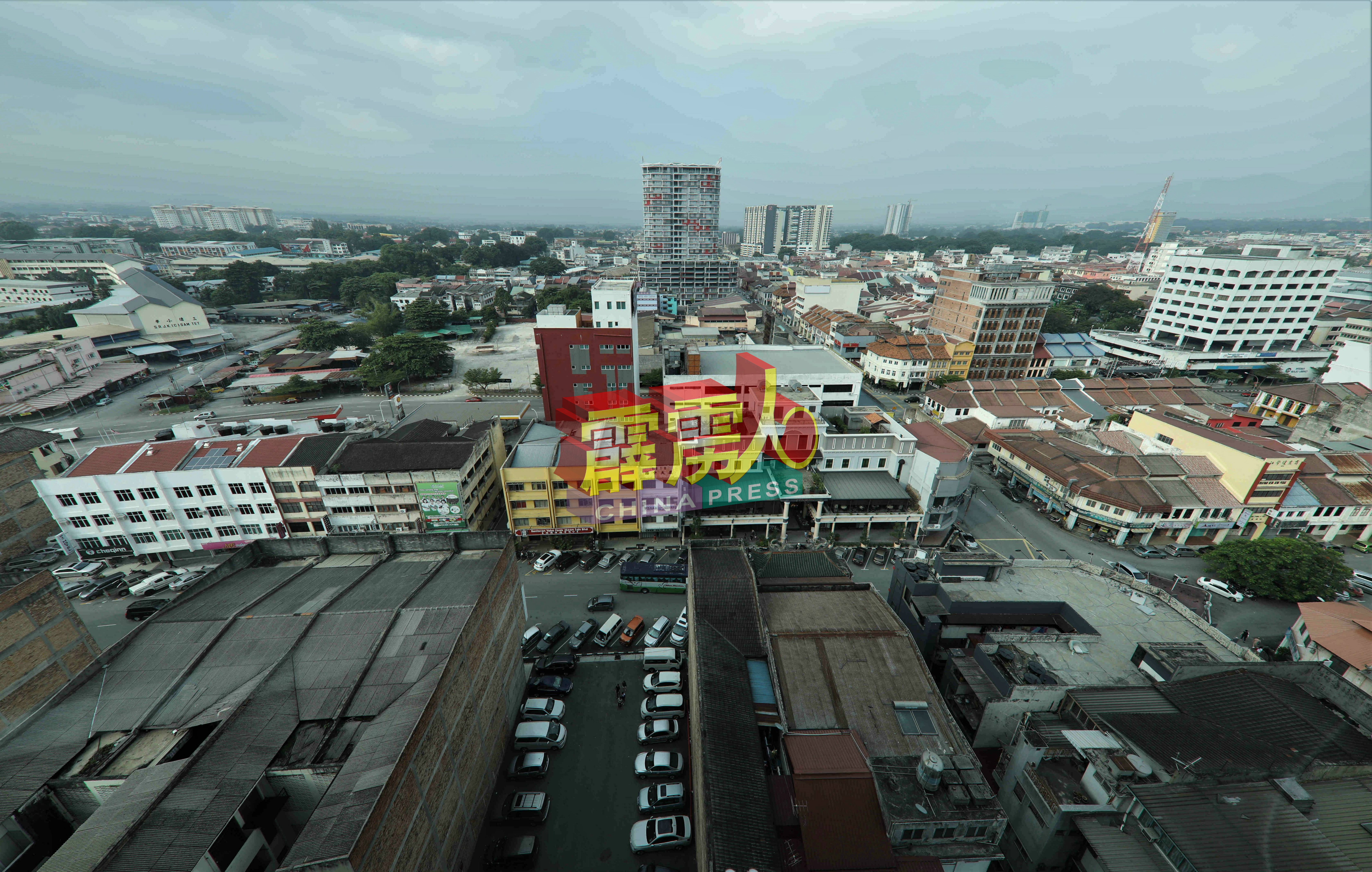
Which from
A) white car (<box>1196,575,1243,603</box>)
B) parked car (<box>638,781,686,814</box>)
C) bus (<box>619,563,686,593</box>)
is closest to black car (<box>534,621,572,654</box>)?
bus (<box>619,563,686,593</box>)

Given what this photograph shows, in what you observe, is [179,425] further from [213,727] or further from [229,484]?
[213,727]

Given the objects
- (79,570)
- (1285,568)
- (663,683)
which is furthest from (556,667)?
(1285,568)

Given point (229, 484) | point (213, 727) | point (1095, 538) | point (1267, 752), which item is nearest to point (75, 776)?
point (213, 727)

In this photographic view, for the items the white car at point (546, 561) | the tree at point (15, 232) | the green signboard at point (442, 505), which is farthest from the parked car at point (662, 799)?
the tree at point (15, 232)

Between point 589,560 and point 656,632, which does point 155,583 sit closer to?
point 589,560

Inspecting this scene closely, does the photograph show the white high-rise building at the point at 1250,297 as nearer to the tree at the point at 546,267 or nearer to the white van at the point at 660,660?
the white van at the point at 660,660

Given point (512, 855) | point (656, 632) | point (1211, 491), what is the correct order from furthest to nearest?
point (1211, 491)
point (656, 632)
point (512, 855)
